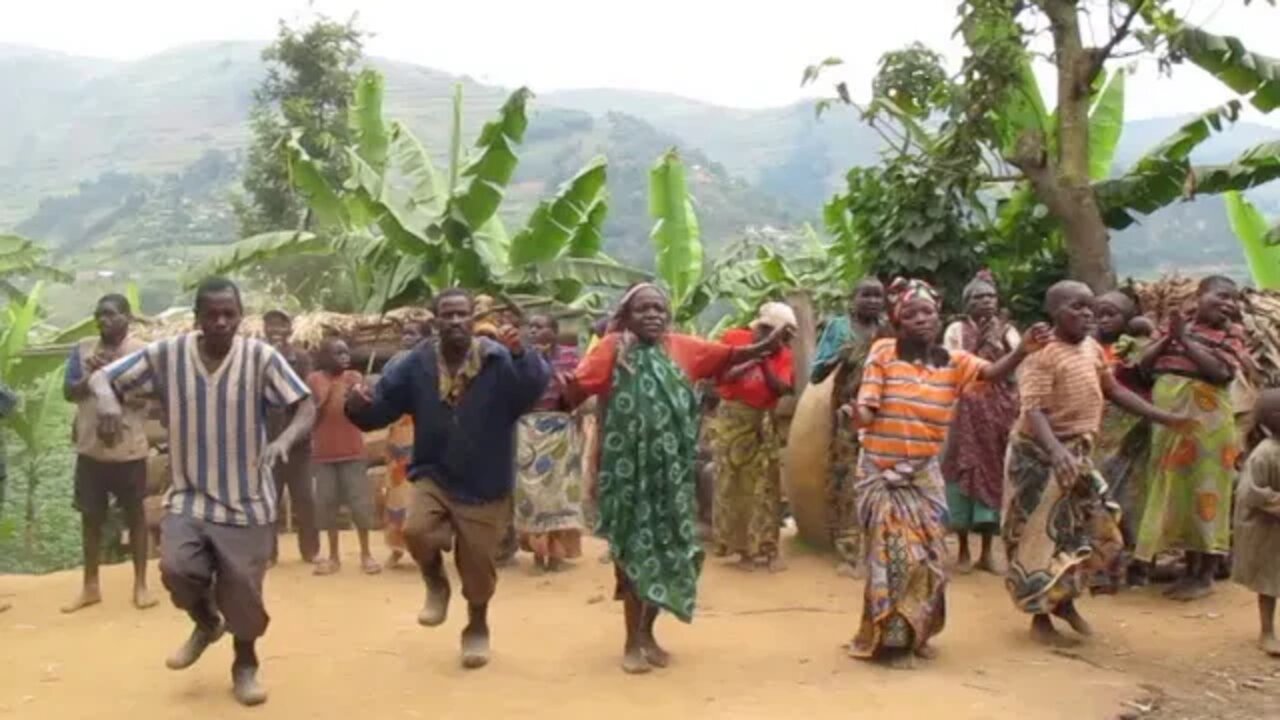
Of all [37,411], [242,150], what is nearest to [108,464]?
[37,411]

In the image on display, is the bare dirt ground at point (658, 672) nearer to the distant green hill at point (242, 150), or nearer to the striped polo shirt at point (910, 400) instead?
the striped polo shirt at point (910, 400)

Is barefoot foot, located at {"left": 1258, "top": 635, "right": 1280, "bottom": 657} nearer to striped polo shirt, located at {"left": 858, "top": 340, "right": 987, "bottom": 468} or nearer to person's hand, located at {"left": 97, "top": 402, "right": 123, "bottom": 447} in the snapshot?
striped polo shirt, located at {"left": 858, "top": 340, "right": 987, "bottom": 468}

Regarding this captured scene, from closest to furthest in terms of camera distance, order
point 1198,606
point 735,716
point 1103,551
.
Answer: point 735,716, point 1103,551, point 1198,606

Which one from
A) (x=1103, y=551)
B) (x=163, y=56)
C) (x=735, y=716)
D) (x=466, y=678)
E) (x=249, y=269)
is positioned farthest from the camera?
(x=163, y=56)

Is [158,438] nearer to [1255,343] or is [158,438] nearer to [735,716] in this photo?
[735,716]

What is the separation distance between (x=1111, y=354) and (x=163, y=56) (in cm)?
17878

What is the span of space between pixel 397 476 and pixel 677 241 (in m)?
5.37

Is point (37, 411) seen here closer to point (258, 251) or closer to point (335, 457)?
point (258, 251)

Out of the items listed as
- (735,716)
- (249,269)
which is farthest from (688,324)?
(735,716)

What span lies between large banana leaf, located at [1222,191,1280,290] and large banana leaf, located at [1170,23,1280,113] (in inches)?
62.9

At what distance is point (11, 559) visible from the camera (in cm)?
1370

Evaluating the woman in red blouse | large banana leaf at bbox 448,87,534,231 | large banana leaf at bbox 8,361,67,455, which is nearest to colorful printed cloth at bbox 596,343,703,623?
the woman in red blouse

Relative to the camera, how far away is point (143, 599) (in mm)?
7785

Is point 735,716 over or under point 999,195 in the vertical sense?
under
